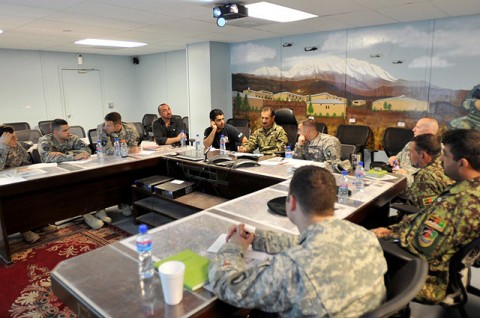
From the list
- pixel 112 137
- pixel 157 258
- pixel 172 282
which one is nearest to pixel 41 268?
pixel 112 137

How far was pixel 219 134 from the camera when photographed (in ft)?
14.6

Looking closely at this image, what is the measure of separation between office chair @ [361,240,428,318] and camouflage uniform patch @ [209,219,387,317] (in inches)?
2.7

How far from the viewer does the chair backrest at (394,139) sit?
16.0ft

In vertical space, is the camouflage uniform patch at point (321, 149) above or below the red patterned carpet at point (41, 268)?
above

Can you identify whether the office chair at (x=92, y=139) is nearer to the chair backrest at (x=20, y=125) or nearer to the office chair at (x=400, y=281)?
the chair backrest at (x=20, y=125)

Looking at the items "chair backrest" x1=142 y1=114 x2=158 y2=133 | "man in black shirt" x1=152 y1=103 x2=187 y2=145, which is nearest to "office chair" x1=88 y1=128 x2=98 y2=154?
"man in black shirt" x1=152 y1=103 x2=187 y2=145

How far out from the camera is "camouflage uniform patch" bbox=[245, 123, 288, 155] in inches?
176

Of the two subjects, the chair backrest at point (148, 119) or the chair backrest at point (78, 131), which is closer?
the chair backrest at point (78, 131)

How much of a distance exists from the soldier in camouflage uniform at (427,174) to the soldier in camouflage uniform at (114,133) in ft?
10.0

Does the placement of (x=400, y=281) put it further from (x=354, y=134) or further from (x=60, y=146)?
(x=354, y=134)

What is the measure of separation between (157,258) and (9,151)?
2845 mm

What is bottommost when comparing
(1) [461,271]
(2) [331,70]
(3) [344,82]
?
(1) [461,271]

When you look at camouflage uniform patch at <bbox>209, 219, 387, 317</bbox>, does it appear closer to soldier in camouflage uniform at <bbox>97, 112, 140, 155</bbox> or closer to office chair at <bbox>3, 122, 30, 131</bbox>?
soldier in camouflage uniform at <bbox>97, 112, 140, 155</bbox>

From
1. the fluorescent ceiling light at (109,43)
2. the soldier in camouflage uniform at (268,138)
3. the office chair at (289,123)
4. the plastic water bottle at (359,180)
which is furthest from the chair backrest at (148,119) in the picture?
the plastic water bottle at (359,180)
